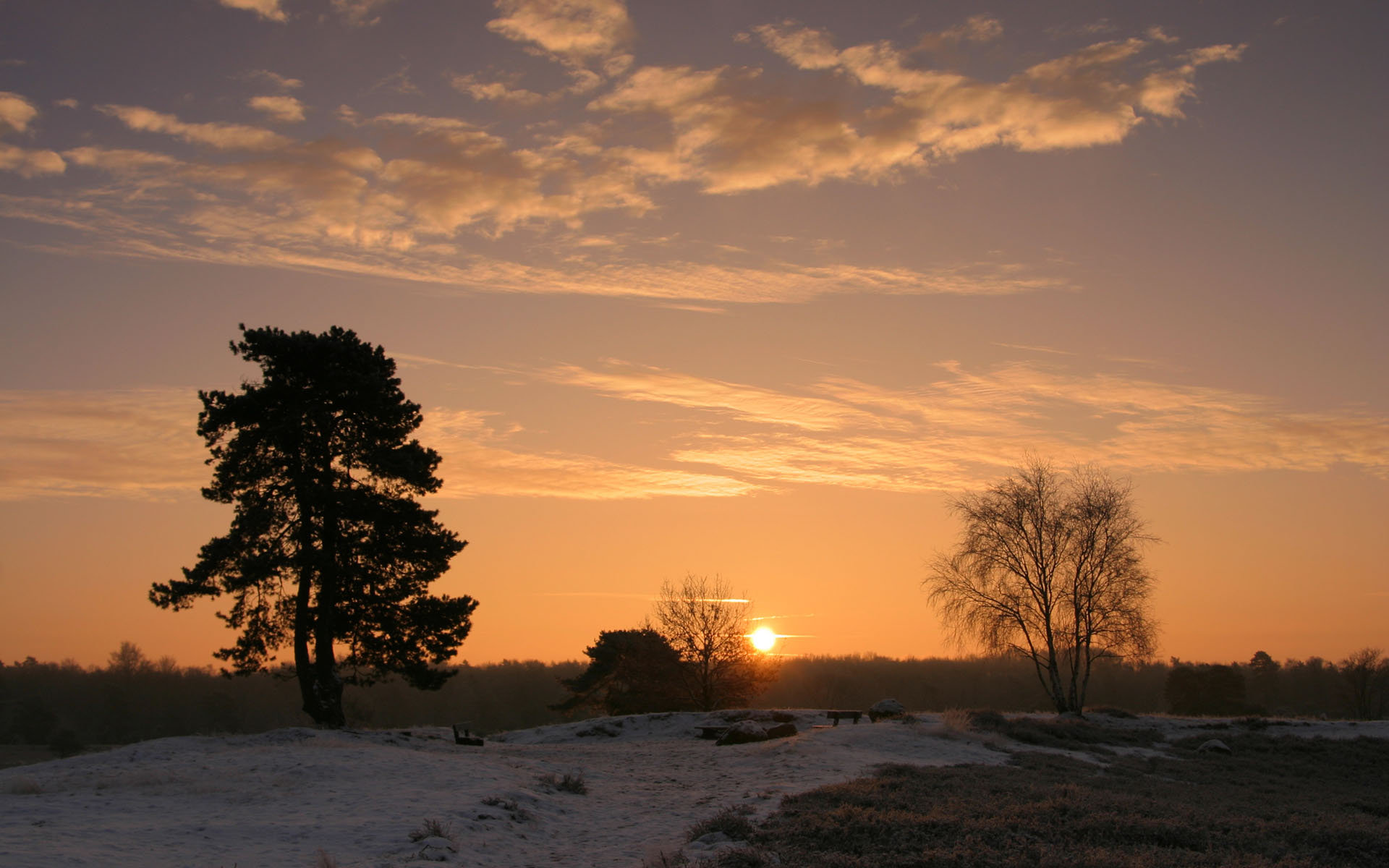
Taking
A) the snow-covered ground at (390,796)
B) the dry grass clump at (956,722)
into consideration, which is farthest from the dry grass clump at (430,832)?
the dry grass clump at (956,722)

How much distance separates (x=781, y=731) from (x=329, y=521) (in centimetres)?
1444

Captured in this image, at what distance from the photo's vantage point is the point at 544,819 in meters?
14.8

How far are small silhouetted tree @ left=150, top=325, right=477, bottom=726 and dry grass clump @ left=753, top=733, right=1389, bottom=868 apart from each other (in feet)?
49.3

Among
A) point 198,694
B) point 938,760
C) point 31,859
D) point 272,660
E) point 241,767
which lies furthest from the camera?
point 198,694

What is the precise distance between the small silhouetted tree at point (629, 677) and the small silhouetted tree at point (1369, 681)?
4568 centimetres

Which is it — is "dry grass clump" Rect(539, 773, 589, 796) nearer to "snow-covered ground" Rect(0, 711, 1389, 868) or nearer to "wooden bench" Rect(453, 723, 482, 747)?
"snow-covered ground" Rect(0, 711, 1389, 868)

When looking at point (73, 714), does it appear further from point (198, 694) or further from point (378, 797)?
point (378, 797)

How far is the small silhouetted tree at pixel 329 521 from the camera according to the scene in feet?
81.9

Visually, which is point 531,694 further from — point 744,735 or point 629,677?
point 744,735

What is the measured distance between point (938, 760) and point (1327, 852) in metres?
9.27

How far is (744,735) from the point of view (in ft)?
82.5

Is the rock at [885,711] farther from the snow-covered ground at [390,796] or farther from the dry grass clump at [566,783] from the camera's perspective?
the dry grass clump at [566,783]

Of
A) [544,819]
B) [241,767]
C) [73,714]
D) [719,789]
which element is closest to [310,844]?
[544,819]

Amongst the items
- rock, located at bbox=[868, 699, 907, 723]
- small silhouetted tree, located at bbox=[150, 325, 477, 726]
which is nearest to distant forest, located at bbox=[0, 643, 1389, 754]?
rock, located at bbox=[868, 699, 907, 723]
